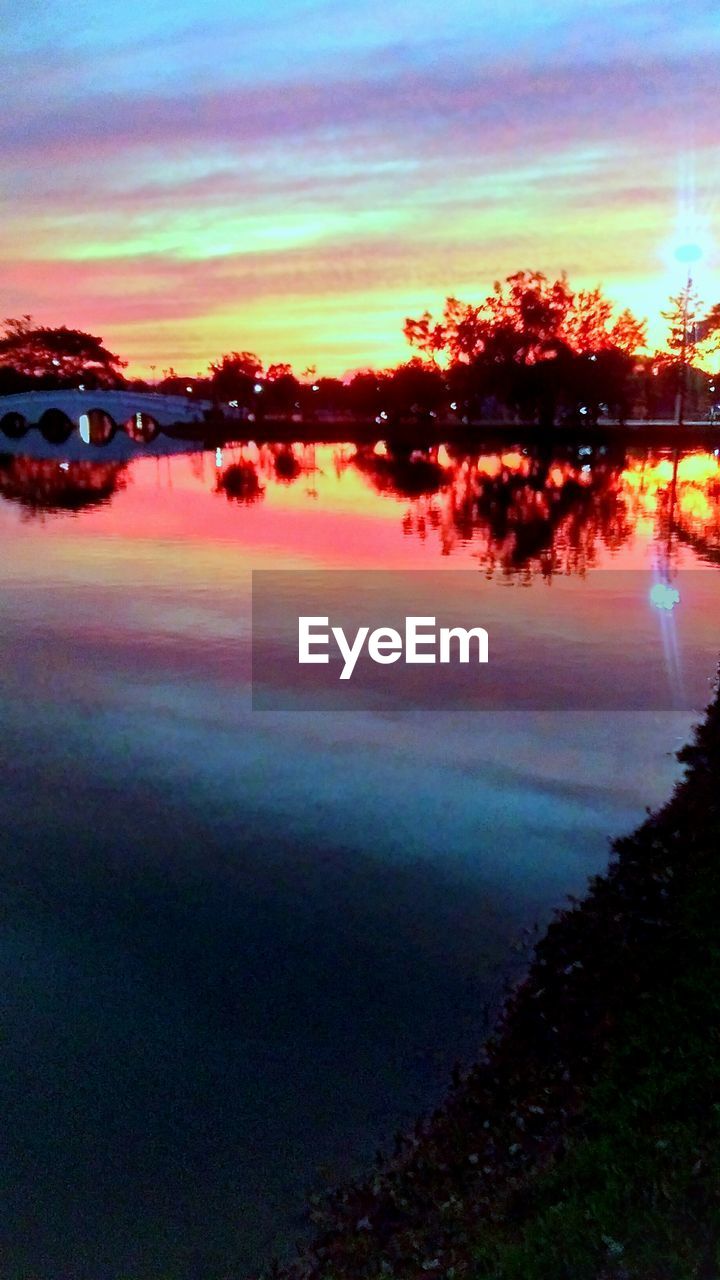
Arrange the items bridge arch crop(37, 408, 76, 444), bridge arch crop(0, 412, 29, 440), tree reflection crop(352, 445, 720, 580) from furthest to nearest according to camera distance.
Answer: bridge arch crop(37, 408, 76, 444) → bridge arch crop(0, 412, 29, 440) → tree reflection crop(352, 445, 720, 580)

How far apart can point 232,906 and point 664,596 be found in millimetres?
14900

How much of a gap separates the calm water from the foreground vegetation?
0.39 metres

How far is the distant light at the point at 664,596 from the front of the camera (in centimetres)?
2088

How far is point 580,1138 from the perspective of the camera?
5.68 meters

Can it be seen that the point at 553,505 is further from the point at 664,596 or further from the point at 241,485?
the point at 241,485

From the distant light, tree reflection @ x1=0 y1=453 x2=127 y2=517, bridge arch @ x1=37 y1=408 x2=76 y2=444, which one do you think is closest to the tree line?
bridge arch @ x1=37 y1=408 x2=76 y2=444

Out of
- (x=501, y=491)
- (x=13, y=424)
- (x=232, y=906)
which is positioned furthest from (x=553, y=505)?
(x=13, y=424)

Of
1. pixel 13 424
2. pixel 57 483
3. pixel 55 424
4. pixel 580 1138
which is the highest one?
pixel 580 1138

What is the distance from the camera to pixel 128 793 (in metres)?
11.5

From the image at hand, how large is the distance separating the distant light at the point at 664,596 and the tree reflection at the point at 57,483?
2551cm

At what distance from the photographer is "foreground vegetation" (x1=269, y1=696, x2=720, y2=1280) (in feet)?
15.5

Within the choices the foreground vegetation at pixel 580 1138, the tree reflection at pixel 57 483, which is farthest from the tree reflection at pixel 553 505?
the foreground vegetation at pixel 580 1138

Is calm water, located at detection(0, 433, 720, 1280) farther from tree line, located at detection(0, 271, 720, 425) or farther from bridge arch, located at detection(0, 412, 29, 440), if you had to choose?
bridge arch, located at detection(0, 412, 29, 440)

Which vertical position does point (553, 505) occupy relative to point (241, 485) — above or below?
above
